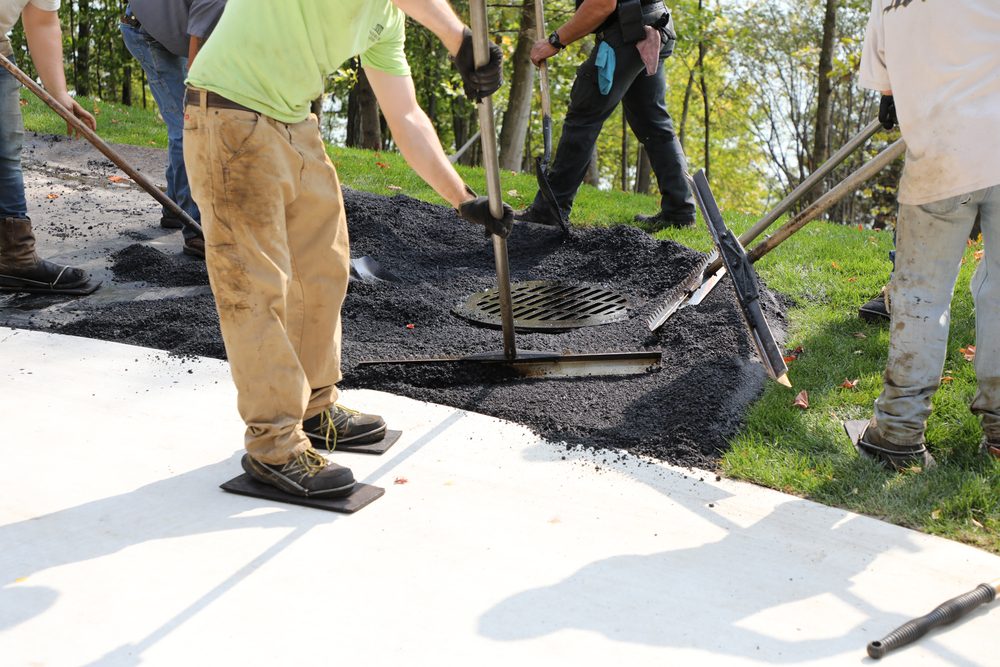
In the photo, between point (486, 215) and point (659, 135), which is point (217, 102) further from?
point (659, 135)

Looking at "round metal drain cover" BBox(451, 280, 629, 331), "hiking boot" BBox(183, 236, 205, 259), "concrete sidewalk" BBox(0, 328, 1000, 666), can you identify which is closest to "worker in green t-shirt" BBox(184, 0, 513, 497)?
"concrete sidewalk" BBox(0, 328, 1000, 666)

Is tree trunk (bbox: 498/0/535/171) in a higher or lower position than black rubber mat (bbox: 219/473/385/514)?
higher

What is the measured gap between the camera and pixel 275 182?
9.70 ft

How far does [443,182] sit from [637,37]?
10.9ft

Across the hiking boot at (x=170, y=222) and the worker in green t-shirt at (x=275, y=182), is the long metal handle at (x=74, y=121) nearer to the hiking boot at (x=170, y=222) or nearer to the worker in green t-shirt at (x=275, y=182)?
the hiking boot at (x=170, y=222)

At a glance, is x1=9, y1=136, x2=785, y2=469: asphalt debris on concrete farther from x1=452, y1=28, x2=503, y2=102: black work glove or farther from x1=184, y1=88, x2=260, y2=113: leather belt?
x1=184, y1=88, x2=260, y2=113: leather belt

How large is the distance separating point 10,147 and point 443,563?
3895 millimetres

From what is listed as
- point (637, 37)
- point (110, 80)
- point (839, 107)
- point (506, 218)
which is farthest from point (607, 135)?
point (506, 218)

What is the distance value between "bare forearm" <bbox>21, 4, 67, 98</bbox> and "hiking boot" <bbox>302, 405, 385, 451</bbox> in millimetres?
2736

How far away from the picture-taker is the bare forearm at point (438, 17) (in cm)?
293

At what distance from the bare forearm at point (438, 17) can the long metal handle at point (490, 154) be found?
0.22 ft

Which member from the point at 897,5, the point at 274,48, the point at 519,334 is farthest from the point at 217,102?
the point at 519,334

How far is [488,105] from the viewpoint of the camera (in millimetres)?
3375

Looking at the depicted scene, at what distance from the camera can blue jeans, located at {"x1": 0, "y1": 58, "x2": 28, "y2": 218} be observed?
5.04 metres
